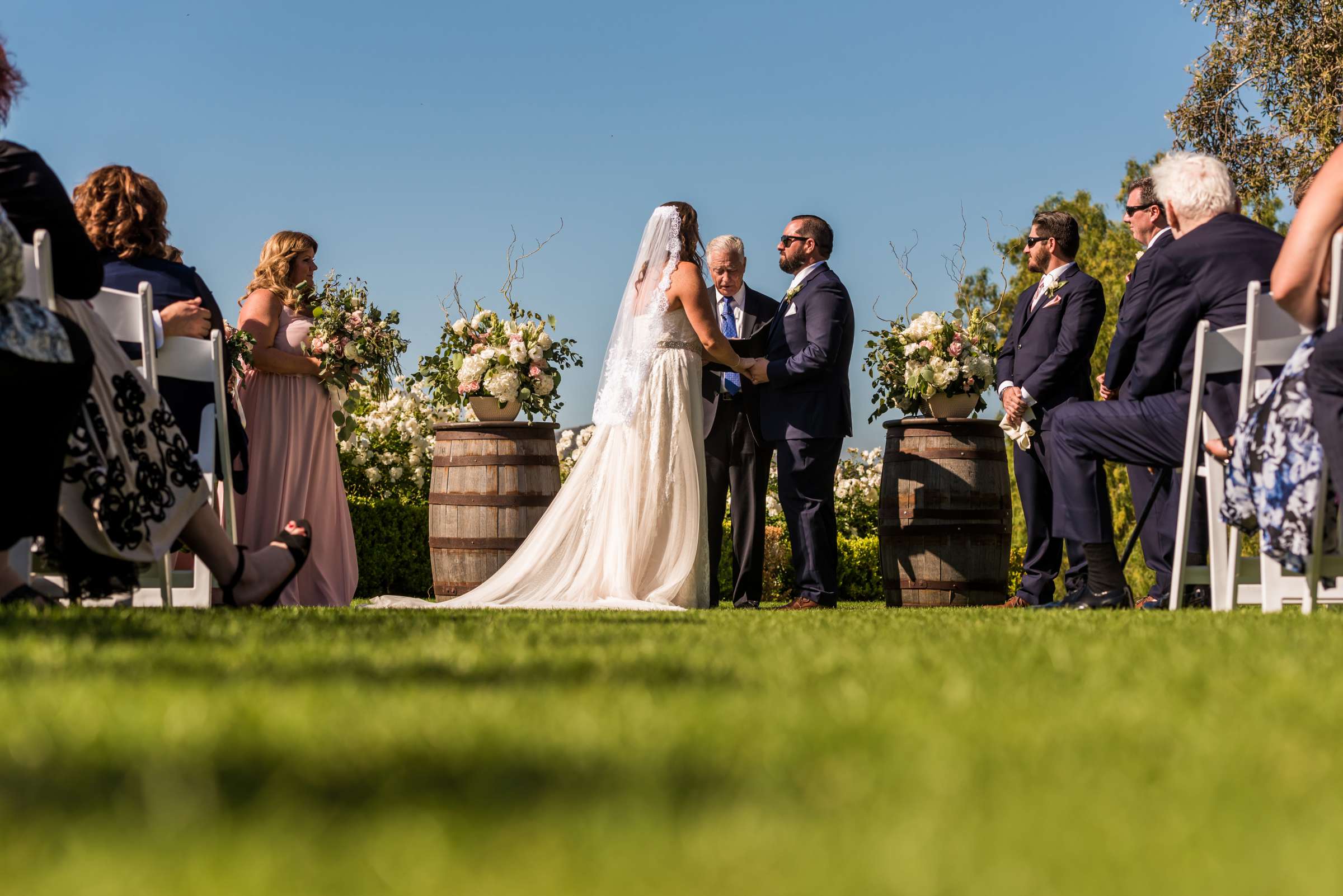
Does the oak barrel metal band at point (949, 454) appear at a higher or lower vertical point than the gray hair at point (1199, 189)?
lower

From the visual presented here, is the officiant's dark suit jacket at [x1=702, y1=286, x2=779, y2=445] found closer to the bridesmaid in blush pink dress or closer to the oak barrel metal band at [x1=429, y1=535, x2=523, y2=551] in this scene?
the oak barrel metal band at [x1=429, y1=535, x2=523, y2=551]

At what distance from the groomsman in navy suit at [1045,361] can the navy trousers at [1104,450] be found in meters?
1.26

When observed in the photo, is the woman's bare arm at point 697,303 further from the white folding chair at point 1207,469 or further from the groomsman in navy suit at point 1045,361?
the white folding chair at point 1207,469

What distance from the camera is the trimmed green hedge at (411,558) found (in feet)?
36.2

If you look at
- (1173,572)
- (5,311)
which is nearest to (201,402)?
(5,311)

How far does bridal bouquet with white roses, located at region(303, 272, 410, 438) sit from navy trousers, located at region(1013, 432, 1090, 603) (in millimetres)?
3853

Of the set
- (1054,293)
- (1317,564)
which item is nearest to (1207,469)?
(1317,564)

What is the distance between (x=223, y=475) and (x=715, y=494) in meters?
→ 3.57

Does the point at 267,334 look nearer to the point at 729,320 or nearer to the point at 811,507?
the point at 729,320

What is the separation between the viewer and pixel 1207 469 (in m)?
5.34

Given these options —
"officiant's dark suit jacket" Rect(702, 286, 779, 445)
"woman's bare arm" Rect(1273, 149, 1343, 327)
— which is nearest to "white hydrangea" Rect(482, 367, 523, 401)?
"officiant's dark suit jacket" Rect(702, 286, 779, 445)

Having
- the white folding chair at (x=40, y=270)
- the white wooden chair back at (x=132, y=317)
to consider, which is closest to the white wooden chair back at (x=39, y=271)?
the white folding chair at (x=40, y=270)

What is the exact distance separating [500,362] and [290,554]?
4.43 m

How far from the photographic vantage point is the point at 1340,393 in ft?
12.8
